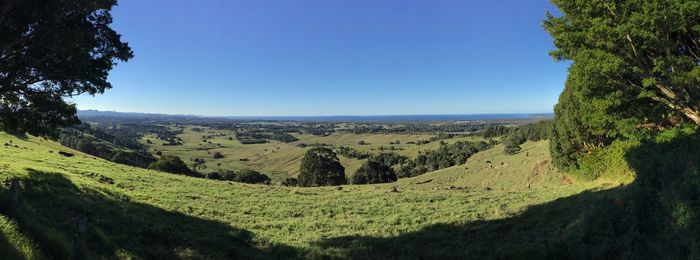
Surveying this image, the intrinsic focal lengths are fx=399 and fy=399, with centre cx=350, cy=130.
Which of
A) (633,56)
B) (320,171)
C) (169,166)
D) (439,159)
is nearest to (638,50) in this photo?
(633,56)

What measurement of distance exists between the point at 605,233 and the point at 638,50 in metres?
8.34

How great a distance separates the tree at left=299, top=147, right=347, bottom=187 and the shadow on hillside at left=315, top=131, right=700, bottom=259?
44.2 metres

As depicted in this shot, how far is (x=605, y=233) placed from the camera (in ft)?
30.8

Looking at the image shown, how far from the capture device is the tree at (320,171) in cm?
5916

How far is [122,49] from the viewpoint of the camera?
16719 mm

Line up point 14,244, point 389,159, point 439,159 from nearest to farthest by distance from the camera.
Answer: point 14,244 → point 439,159 → point 389,159

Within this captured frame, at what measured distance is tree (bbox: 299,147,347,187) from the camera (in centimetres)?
5916

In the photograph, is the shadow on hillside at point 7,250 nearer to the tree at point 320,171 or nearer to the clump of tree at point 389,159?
the tree at point 320,171

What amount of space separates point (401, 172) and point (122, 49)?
74120 millimetres

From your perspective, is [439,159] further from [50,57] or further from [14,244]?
[14,244]

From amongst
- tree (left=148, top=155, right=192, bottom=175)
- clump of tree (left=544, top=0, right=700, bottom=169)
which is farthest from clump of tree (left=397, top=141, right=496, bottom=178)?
clump of tree (left=544, top=0, right=700, bottom=169)

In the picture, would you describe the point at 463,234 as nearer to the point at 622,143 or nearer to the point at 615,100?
the point at 615,100

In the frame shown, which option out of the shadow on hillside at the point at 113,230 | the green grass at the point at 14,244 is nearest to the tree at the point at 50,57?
the shadow on hillside at the point at 113,230

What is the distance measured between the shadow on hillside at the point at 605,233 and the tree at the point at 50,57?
36.0 feet
